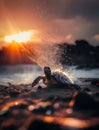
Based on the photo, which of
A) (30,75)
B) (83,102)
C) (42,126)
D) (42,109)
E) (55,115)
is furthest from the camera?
(30,75)

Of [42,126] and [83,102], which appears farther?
[83,102]

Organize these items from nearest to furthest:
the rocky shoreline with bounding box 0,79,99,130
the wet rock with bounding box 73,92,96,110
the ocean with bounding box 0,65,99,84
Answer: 1. the rocky shoreline with bounding box 0,79,99,130
2. the wet rock with bounding box 73,92,96,110
3. the ocean with bounding box 0,65,99,84

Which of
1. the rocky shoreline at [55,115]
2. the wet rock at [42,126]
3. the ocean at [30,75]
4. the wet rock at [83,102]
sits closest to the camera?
the wet rock at [42,126]

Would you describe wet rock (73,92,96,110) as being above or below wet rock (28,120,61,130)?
above

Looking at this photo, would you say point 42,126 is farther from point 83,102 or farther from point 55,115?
point 83,102

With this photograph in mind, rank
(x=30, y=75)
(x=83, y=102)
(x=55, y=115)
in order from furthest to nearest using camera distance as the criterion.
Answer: (x=30, y=75) → (x=83, y=102) → (x=55, y=115)

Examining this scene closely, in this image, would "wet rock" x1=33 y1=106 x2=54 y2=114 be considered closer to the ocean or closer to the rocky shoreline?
the rocky shoreline

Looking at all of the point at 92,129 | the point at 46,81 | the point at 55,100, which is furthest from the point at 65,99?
the point at 46,81

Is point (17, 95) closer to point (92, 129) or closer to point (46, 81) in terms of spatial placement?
point (46, 81)

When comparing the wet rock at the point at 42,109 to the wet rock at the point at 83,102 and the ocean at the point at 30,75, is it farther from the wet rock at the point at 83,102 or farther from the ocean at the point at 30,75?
the ocean at the point at 30,75

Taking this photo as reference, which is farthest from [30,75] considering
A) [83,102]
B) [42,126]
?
[42,126]

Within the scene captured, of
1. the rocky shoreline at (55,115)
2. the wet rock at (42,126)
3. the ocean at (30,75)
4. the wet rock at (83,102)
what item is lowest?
the wet rock at (42,126)

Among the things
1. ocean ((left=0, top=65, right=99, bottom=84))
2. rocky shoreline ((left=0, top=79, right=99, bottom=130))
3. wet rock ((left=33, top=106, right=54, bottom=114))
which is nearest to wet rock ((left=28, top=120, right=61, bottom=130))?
rocky shoreline ((left=0, top=79, right=99, bottom=130))

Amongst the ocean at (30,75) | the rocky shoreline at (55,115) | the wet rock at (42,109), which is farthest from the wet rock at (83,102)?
the ocean at (30,75)
